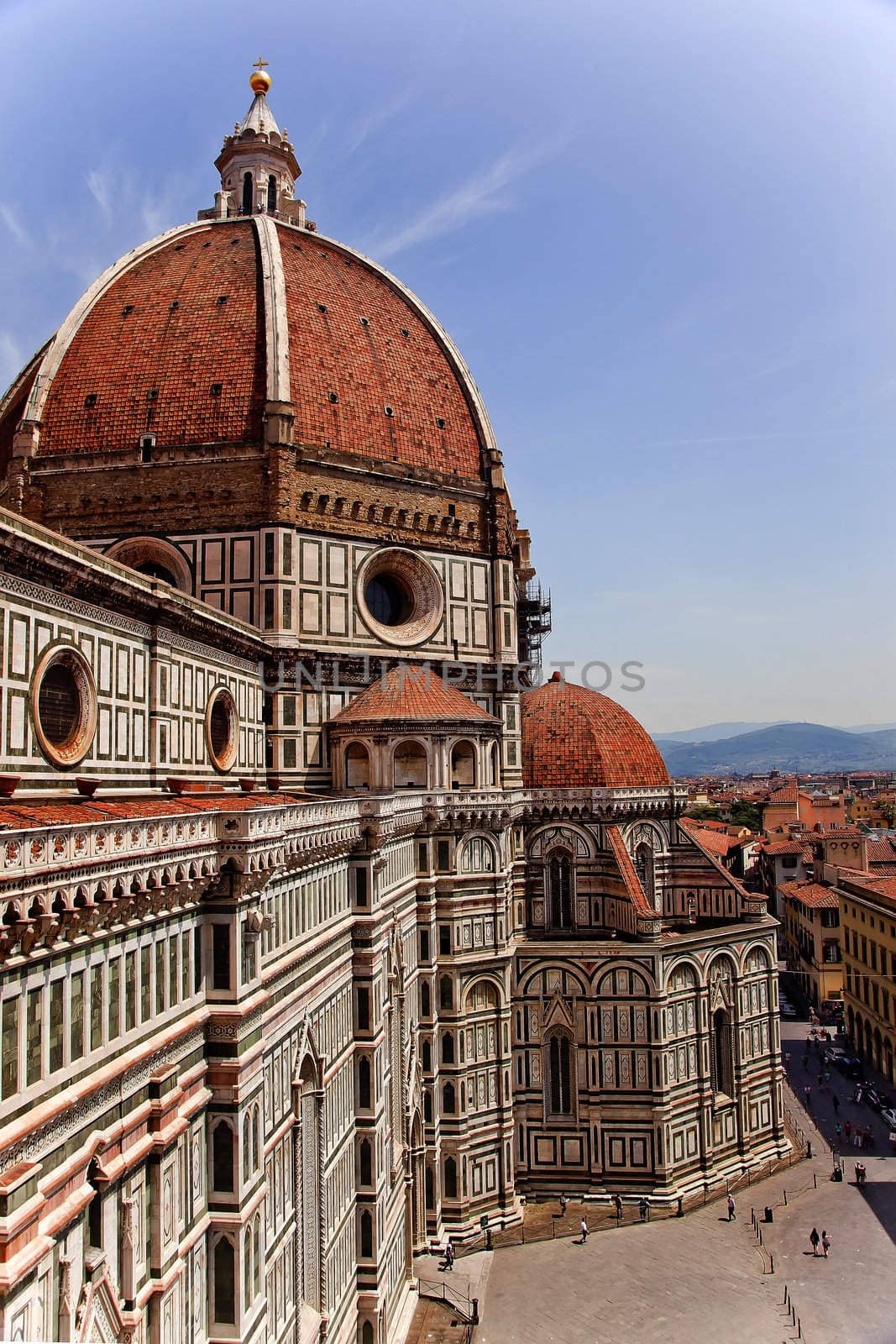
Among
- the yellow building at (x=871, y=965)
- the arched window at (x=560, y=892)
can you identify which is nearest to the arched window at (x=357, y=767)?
the arched window at (x=560, y=892)

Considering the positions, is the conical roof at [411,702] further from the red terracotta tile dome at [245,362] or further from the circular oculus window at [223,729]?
the red terracotta tile dome at [245,362]

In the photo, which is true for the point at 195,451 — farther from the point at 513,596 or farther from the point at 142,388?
the point at 513,596

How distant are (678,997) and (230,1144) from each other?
21324 millimetres

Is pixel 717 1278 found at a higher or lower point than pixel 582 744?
lower

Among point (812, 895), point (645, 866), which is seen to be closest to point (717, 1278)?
point (645, 866)

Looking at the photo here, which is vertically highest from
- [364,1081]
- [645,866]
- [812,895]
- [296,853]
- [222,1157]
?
[296,853]

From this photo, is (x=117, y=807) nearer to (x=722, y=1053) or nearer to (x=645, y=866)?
(x=645, y=866)

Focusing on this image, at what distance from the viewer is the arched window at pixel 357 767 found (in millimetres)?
29203

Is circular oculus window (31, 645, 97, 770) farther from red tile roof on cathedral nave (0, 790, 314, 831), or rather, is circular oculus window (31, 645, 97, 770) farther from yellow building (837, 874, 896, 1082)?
yellow building (837, 874, 896, 1082)

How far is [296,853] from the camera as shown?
15.7 m

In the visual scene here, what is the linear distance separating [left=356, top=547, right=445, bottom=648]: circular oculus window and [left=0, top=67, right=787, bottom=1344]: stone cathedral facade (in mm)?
108

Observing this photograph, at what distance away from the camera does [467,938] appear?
28.9m

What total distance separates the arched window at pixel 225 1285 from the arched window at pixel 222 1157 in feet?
2.17

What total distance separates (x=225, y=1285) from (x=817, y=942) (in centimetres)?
4578
